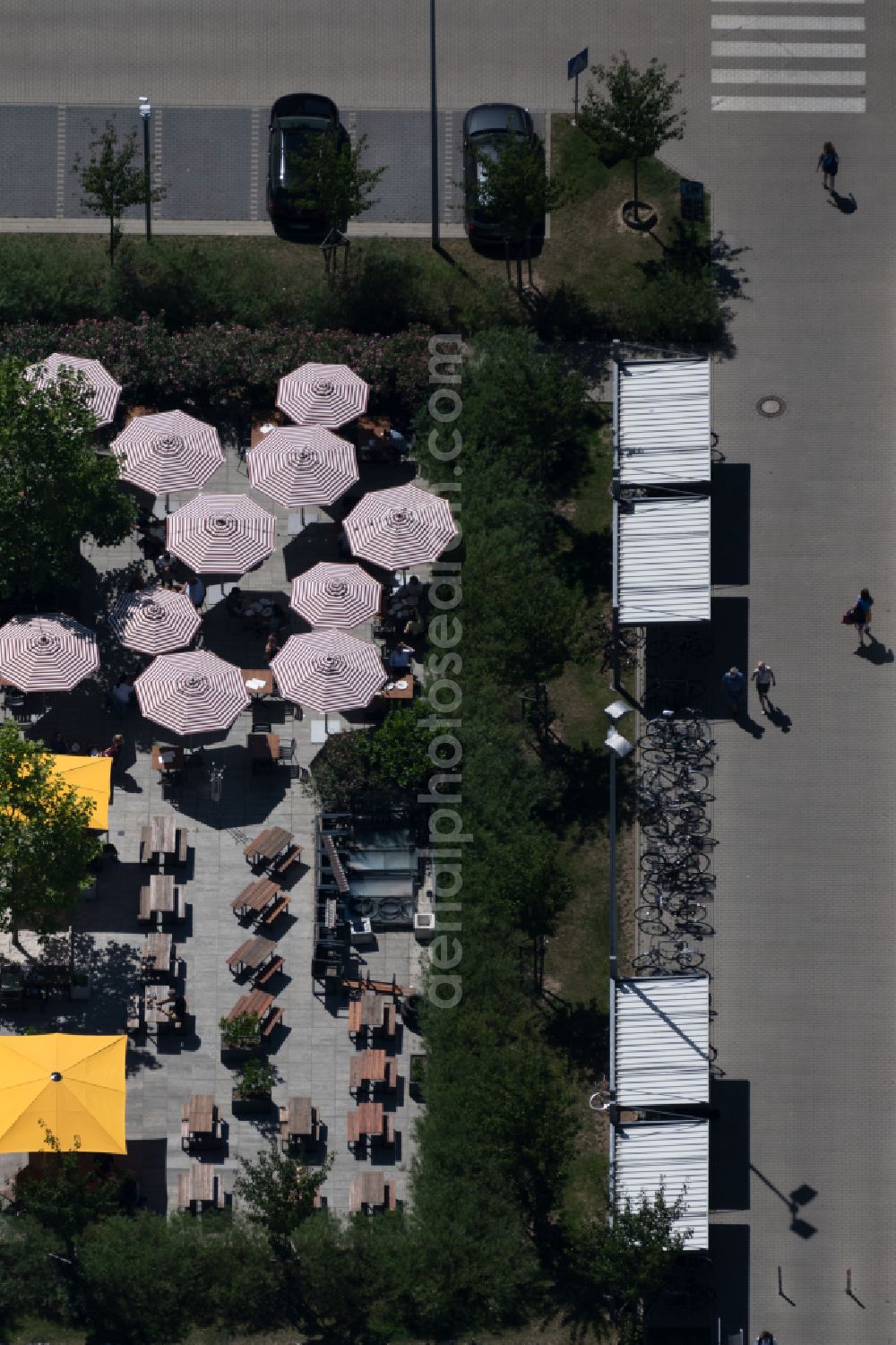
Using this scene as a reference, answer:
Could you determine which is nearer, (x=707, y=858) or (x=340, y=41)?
(x=707, y=858)

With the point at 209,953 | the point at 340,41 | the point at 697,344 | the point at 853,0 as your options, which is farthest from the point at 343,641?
the point at 853,0

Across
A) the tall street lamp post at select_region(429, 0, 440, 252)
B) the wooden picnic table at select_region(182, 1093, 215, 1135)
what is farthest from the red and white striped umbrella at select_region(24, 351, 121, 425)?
the wooden picnic table at select_region(182, 1093, 215, 1135)

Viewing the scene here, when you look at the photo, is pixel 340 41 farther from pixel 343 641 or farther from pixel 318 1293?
pixel 318 1293

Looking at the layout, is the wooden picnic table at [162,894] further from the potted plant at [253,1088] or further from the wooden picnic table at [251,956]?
the potted plant at [253,1088]

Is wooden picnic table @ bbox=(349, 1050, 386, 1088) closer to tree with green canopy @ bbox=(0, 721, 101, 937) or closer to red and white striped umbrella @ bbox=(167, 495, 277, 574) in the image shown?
tree with green canopy @ bbox=(0, 721, 101, 937)

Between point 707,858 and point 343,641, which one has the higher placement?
point 343,641

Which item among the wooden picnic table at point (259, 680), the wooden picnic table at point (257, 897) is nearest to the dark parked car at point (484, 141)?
the wooden picnic table at point (259, 680)

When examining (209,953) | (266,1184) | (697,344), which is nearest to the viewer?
(266,1184)
